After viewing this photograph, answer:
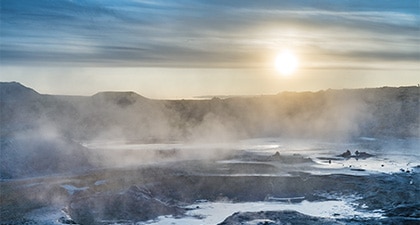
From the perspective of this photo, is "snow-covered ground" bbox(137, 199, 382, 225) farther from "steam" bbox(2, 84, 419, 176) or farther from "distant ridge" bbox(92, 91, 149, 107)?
"distant ridge" bbox(92, 91, 149, 107)

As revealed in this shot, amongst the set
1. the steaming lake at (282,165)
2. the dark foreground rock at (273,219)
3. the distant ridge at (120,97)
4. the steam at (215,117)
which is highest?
the distant ridge at (120,97)

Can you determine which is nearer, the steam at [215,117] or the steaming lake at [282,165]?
the steaming lake at [282,165]

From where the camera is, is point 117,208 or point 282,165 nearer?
point 117,208

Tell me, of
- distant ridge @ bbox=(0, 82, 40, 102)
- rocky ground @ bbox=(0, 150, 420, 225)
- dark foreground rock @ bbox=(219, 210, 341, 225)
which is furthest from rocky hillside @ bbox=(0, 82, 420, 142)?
dark foreground rock @ bbox=(219, 210, 341, 225)

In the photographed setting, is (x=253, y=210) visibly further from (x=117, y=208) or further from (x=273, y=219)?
(x=117, y=208)

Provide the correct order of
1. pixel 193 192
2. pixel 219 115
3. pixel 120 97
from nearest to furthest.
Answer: pixel 193 192, pixel 219 115, pixel 120 97

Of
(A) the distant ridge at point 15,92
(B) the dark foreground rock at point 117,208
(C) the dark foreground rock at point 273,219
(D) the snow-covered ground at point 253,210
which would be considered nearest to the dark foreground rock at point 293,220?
(C) the dark foreground rock at point 273,219

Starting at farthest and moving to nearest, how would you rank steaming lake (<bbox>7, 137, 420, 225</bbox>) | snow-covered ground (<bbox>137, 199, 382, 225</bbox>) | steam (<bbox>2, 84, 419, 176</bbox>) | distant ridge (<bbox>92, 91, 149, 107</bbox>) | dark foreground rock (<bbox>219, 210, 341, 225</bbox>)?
1. distant ridge (<bbox>92, 91, 149, 107</bbox>)
2. steam (<bbox>2, 84, 419, 176</bbox>)
3. steaming lake (<bbox>7, 137, 420, 225</bbox>)
4. snow-covered ground (<bbox>137, 199, 382, 225</bbox>)
5. dark foreground rock (<bbox>219, 210, 341, 225</bbox>)

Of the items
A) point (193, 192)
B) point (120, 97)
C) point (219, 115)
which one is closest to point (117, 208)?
point (193, 192)

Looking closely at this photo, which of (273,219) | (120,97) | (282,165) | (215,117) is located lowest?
(273,219)

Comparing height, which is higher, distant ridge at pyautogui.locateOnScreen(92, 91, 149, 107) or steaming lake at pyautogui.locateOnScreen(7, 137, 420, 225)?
distant ridge at pyautogui.locateOnScreen(92, 91, 149, 107)

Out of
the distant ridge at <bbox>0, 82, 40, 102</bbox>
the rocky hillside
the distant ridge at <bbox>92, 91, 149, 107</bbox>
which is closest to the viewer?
the rocky hillside

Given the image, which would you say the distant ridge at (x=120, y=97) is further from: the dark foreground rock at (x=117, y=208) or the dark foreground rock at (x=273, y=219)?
the dark foreground rock at (x=273, y=219)
